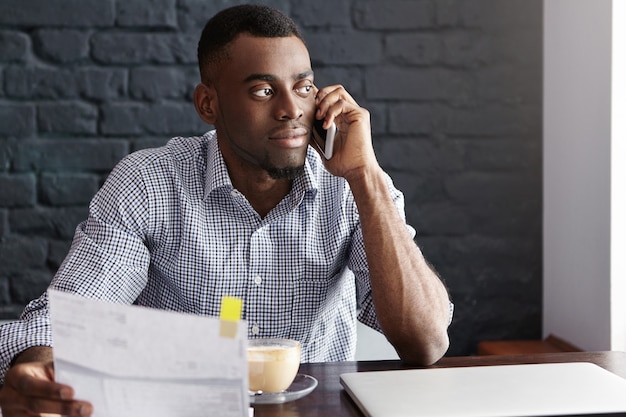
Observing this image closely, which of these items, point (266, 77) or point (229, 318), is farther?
point (266, 77)

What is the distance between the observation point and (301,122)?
1451mm

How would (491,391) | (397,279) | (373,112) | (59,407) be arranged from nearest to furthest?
(59,407) → (491,391) → (397,279) → (373,112)

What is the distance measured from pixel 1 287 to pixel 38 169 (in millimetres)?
308

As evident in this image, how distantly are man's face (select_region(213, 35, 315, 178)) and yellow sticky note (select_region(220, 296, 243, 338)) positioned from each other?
73 cm

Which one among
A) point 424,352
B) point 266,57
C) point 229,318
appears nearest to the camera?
point 229,318

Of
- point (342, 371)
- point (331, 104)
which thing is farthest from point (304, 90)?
point (342, 371)

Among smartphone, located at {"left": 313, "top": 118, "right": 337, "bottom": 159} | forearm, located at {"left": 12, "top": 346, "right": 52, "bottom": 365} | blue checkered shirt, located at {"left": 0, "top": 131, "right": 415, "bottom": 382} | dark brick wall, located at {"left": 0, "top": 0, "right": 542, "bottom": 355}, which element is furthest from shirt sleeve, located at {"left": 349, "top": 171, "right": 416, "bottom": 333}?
dark brick wall, located at {"left": 0, "top": 0, "right": 542, "bottom": 355}

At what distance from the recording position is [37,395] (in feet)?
2.83

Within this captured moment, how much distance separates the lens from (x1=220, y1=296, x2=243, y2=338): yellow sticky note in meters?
0.70

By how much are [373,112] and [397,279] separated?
2.81ft

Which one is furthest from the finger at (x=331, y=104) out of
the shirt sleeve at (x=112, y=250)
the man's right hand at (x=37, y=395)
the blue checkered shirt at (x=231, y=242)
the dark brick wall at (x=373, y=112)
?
the man's right hand at (x=37, y=395)

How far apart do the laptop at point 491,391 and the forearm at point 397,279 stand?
0.17 meters

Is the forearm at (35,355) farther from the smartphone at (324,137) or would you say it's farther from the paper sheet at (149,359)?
the smartphone at (324,137)

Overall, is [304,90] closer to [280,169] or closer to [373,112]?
[280,169]
